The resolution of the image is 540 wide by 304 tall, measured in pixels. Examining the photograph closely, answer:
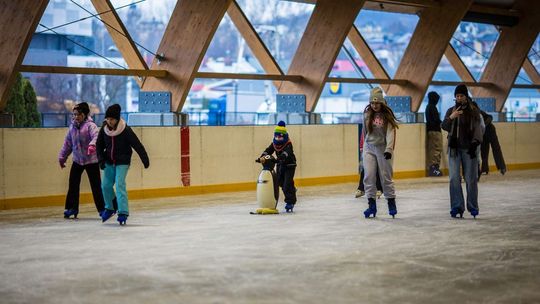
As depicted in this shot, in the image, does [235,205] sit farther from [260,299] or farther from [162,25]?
[260,299]

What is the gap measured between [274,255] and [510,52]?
21937mm

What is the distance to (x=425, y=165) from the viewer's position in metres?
26.2

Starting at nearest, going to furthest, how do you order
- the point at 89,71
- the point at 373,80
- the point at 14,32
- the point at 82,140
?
the point at 82,140 < the point at 14,32 < the point at 89,71 < the point at 373,80

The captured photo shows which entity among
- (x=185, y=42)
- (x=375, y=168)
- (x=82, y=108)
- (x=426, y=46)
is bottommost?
(x=375, y=168)

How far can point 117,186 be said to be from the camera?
1416cm

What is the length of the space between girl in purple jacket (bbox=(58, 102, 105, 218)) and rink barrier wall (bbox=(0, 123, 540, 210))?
7.26 feet

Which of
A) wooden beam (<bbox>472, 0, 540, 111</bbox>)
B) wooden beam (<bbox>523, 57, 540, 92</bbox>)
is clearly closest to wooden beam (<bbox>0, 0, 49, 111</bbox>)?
wooden beam (<bbox>472, 0, 540, 111</bbox>)

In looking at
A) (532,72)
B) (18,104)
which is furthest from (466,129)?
(532,72)

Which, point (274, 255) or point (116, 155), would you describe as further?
point (116, 155)

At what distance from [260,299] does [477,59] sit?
25259 millimetres

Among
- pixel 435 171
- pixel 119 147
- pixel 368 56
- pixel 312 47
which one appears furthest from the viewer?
pixel 368 56

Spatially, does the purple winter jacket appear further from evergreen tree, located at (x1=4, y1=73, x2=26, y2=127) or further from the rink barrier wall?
evergreen tree, located at (x1=4, y1=73, x2=26, y2=127)

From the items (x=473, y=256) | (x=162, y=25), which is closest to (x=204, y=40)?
(x=162, y=25)

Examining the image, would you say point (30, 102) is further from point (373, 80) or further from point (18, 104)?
point (373, 80)
